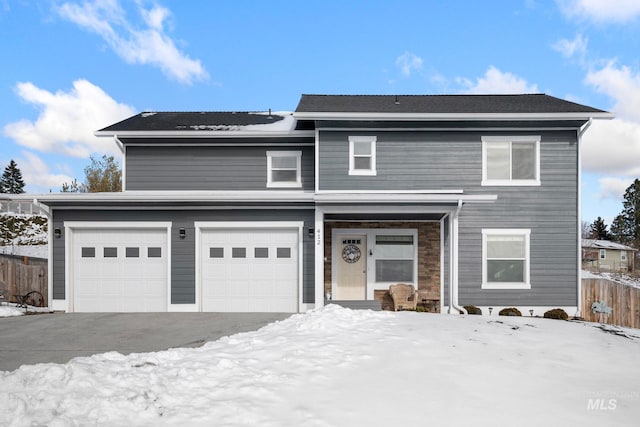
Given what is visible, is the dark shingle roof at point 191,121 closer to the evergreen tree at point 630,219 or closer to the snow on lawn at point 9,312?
the snow on lawn at point 9,312

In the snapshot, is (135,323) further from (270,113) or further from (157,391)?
(270,113)

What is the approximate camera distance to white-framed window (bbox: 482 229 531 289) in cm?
1211

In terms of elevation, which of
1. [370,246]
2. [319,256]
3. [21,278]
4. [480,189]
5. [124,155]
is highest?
[124,155]

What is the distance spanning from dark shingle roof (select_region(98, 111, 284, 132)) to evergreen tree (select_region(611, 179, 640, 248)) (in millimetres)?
48205

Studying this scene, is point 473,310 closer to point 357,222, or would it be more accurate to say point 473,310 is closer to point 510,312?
point 510,312

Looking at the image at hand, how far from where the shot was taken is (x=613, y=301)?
12.6m

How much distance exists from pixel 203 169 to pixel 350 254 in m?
5.49

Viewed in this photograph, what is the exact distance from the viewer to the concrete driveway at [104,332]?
701cm

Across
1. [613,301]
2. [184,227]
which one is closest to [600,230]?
[613,301]

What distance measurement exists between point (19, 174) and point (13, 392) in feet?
262

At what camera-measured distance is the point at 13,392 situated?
425cm

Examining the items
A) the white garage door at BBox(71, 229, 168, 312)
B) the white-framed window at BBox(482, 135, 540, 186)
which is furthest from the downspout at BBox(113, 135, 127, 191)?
the white-framed window at BBox(482, 135, 540, 186)

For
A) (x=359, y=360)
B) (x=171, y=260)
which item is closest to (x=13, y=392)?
(x=359, y=360)

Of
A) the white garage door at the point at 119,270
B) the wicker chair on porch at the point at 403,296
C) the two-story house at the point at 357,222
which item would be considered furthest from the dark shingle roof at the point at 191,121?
the wicker chair on porch at the point at 403,296
